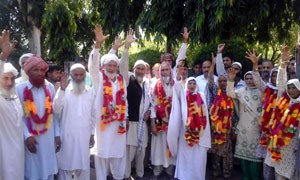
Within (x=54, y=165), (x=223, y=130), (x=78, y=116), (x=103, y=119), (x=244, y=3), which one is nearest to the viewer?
(x=54, y=165)

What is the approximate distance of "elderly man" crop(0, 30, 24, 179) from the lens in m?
4.12

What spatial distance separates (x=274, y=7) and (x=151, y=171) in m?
7.07

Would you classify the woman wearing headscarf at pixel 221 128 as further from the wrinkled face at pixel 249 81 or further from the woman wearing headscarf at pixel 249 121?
the wrinkled face at pixel 249 81

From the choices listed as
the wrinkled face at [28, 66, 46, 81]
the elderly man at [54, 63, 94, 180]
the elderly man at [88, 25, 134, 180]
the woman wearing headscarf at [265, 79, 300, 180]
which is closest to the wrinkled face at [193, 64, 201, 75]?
the elderly man at [88, 25, 134, 180]

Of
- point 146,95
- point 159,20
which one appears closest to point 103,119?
point 146,95

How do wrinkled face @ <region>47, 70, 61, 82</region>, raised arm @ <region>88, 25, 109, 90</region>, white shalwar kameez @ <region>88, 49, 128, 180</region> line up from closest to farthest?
1. raised arm @ <region>88, 25, 109, 90</region>
2. white shalwar kameez @ <region>88, 49, 128, 180</region>
3. wrinkled face @ <region>47, 70, 61, 82</region>

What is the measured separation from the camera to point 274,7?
10.9 meters

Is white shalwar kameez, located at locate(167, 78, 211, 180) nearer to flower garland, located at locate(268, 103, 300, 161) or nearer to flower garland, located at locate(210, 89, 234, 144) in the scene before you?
flower garland, located at locate(210, 89, 234, 144)

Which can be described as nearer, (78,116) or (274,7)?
(78,116)

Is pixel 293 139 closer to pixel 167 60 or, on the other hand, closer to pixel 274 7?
pixel 167 60

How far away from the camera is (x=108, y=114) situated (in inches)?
211

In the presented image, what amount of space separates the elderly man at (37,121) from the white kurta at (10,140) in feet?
0.53

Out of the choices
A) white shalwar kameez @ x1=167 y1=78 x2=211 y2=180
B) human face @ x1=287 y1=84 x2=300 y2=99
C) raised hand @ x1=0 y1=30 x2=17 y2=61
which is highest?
raised hand @ x1=0 y1=30 x2=17 y2=61

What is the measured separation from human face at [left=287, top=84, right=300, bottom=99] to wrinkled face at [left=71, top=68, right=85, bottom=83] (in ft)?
9.24
